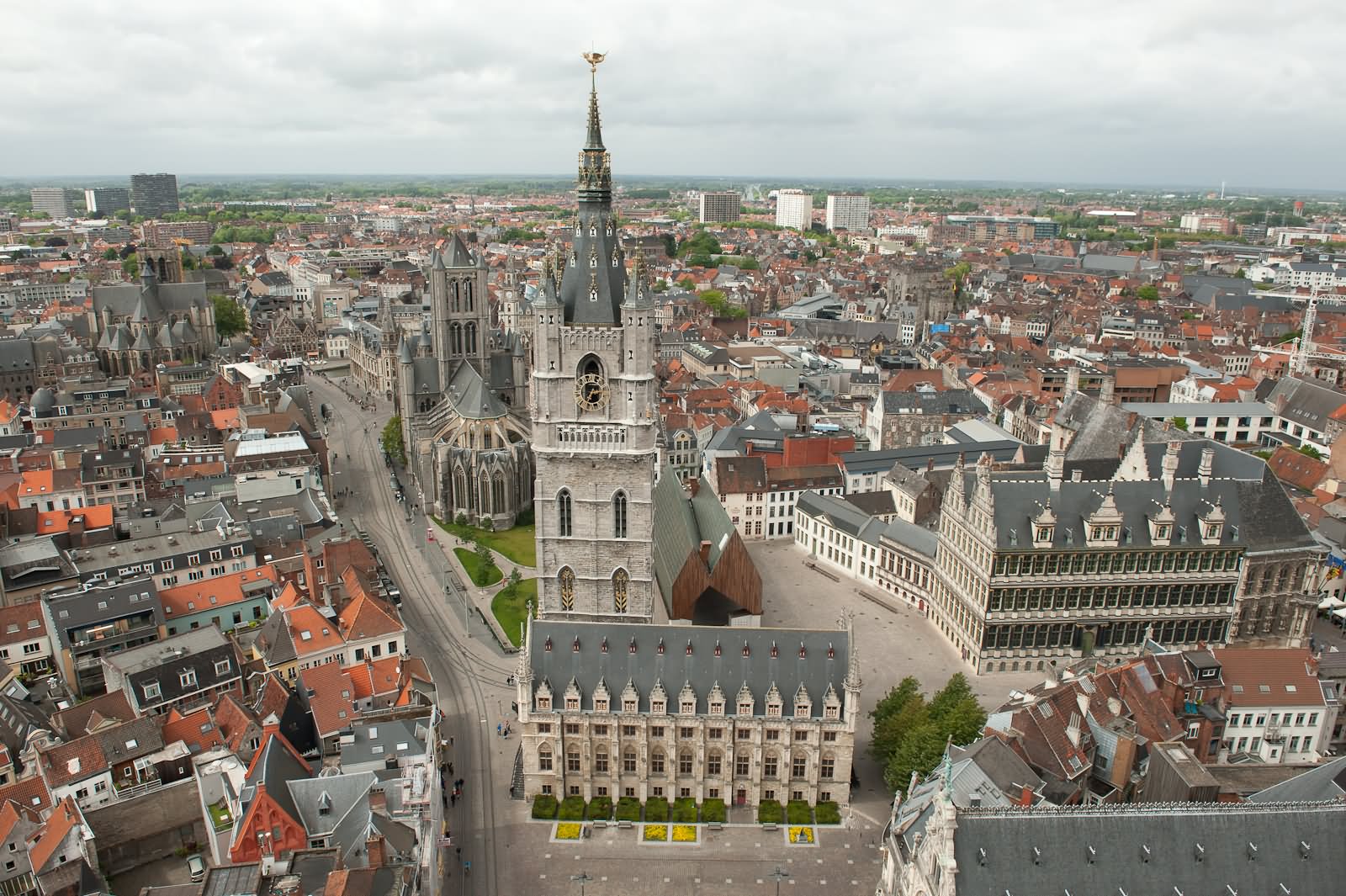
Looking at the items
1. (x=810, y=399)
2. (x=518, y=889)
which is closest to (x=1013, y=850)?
(x=518, y=889)

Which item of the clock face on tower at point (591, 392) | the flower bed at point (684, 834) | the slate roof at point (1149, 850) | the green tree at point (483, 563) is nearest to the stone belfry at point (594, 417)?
the clock face on tower at point (591, 392)

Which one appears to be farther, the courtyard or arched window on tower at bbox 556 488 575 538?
the courtyard

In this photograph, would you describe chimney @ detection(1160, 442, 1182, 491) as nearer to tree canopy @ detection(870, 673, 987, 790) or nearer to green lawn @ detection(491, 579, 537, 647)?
tree canopy @ detection(870, 673, 987, 790)

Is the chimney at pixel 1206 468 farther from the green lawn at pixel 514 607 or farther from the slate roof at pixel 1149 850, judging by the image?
the green lawn at pixel 514 607

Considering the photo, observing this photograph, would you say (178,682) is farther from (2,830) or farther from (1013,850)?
(1013,850)

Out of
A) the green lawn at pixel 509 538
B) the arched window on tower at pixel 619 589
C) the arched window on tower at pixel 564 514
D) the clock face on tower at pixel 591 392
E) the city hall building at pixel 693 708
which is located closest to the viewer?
the city hall building at pixel 693 708

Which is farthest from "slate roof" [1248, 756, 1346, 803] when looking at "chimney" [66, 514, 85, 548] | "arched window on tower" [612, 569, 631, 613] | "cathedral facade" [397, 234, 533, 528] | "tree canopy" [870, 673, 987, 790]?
"chimney" [66, 514, 85, 548]

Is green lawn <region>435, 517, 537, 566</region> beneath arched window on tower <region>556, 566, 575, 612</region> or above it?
beneath
